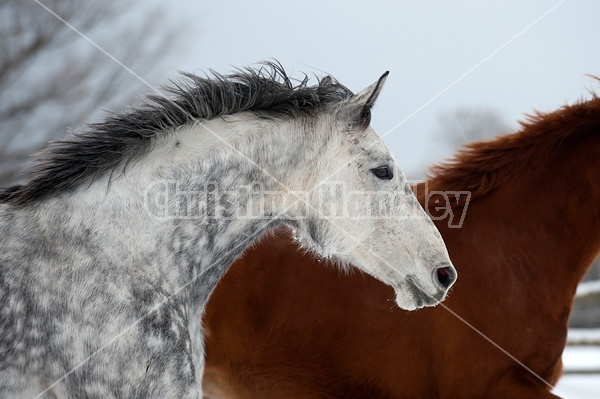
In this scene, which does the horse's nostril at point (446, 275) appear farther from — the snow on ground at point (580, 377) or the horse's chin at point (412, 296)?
the snow on ground at point (580, 377)

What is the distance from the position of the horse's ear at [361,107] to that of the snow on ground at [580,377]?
4.58m

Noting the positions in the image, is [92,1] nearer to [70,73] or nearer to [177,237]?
[70,73]

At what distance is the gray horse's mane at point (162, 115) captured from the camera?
2.86 metres

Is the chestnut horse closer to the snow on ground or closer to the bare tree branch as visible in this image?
the snow on ground

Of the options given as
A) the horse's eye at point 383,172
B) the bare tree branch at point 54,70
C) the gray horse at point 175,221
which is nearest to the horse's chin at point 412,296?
the gray horse at point 175,221

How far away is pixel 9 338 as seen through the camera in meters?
2.54

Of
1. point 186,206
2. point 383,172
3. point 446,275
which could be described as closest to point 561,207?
point 446,275

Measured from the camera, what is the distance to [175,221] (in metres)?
2.90

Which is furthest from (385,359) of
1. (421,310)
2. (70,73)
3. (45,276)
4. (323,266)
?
(70,73)

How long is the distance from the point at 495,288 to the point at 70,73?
1046 cm

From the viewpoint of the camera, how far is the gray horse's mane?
286 centimetres

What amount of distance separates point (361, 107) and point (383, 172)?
33 centimetres

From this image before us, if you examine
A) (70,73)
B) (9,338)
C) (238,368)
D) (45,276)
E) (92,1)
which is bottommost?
(238,368)

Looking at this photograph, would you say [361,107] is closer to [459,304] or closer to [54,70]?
[459,304]
